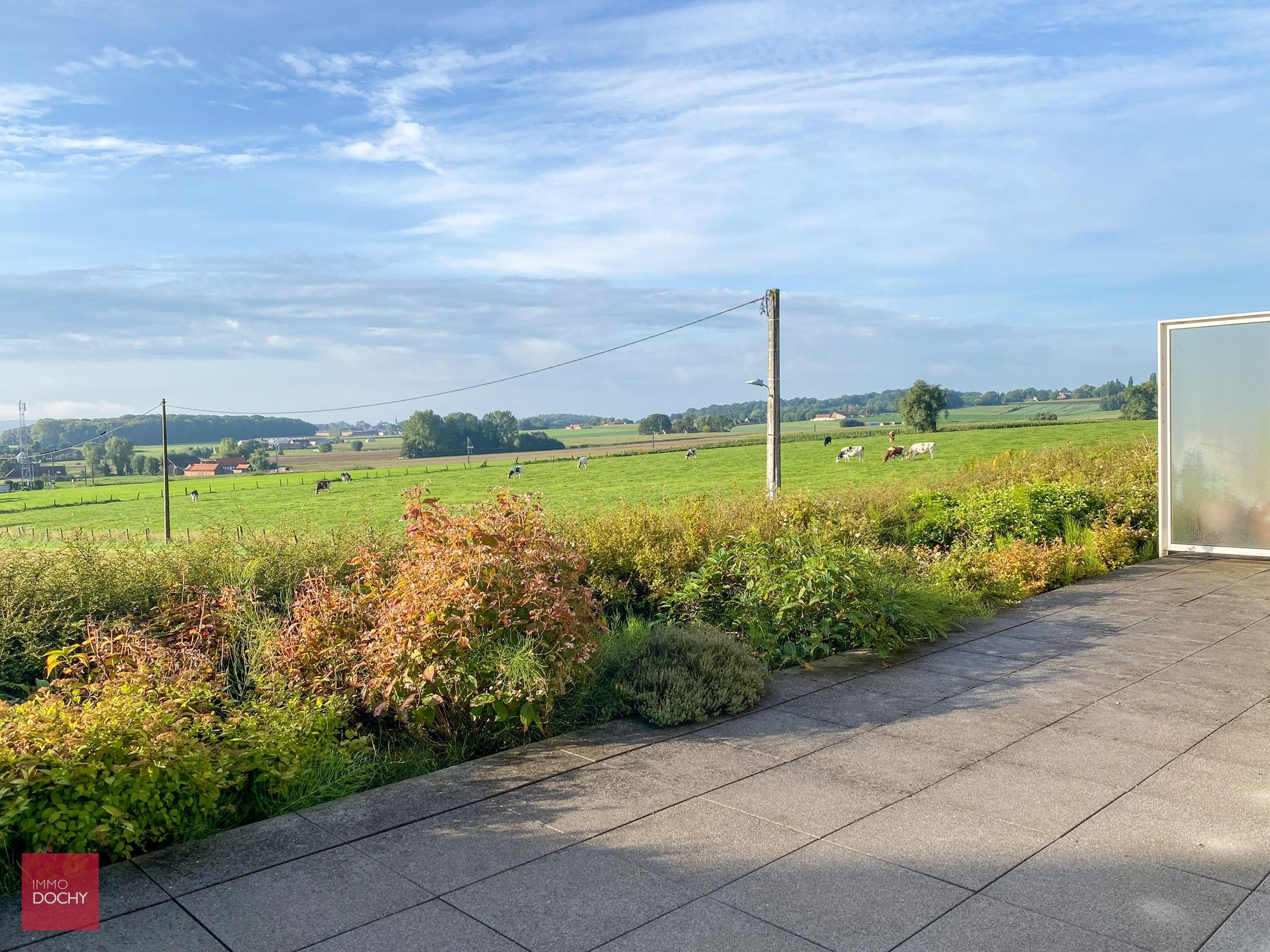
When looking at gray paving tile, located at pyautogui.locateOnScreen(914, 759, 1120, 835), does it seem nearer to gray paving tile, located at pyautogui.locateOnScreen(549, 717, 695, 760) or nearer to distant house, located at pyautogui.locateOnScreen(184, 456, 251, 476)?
gray paving tile, located at pyautogui.locateOnScreen(549, 717, 695, 760)

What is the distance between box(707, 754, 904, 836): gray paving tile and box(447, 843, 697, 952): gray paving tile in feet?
2.28

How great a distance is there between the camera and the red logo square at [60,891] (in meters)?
2.72

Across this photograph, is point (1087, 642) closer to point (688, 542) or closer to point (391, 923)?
point (688, 542)

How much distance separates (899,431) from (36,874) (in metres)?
44.6

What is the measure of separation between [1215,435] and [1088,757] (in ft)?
26.6

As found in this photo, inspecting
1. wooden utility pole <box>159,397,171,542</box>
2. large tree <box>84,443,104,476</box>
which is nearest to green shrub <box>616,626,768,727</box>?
wooden utility pole <box>159,397,171,542</box>

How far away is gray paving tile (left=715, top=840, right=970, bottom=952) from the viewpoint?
8.64 ft

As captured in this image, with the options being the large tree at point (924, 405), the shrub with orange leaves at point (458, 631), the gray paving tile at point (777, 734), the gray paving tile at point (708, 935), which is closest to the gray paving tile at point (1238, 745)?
the gray paving tile at point (777, 734)

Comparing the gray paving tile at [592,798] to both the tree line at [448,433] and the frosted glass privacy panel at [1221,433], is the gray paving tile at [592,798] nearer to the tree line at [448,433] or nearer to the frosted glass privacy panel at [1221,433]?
the frosted glass privacy panel at [1221,433]

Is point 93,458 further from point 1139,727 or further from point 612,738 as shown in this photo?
point 1139,727

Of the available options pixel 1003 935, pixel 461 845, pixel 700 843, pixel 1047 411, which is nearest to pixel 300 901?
pixel 461 845

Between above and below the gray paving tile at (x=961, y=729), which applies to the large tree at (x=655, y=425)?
above

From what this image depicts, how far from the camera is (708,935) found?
2611mm

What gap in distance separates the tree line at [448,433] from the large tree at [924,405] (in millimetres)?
25127
